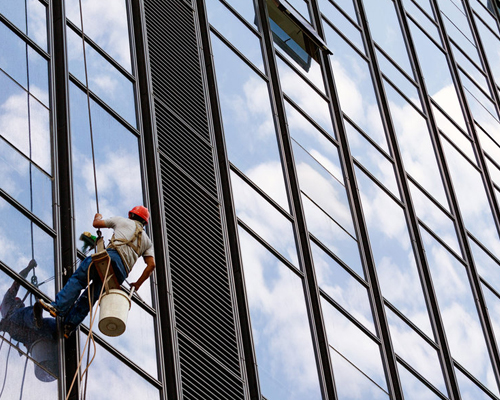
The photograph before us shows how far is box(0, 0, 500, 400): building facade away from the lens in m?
12.9

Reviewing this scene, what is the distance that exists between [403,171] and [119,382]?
12.8 m

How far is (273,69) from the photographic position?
21.4 metres

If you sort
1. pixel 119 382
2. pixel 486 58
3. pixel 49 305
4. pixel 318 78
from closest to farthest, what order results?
pixel 49 305
pixel 119 382
pixel 318 78
pixel 486 58

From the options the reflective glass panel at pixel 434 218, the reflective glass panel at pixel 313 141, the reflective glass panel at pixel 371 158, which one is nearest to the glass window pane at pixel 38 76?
the reflective glass panel at pixel 313 141

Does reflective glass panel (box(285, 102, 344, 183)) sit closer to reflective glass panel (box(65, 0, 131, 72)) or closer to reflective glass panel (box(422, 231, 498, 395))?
reflective glass panel (box(422, 231, 498, 395))

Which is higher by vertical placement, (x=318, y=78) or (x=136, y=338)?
(x=318, y=78)

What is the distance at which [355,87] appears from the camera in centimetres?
2447

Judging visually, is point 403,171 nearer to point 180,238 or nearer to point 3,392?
point 180,238

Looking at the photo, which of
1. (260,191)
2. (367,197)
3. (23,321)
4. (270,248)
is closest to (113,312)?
(23,321)

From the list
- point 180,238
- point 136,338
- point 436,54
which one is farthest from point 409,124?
point 136,338

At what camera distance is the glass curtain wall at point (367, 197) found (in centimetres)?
1745

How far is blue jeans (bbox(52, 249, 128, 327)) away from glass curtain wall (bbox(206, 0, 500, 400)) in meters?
4.03

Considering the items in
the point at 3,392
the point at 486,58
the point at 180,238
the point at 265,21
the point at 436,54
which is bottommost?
the point at 3,392

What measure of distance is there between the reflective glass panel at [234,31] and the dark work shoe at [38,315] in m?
9.97
